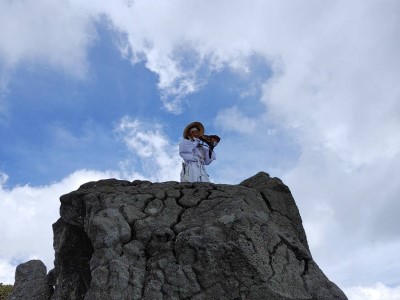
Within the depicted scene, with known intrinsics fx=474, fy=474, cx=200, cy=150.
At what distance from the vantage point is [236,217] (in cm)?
561

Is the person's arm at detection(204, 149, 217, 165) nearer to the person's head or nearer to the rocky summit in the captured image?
the person's head

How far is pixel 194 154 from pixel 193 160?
12 cm

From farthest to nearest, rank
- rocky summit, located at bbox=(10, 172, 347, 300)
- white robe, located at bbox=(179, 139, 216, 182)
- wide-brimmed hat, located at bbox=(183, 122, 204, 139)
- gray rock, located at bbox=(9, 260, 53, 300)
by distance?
wide-brimmed hat, located at bbox=(183, 122, 204, 139)
white robe, located at bbox=(179, 139, 216, 182)
gray rock, located at bbox=(9, 260, 53, 300)
rocky summit, located at bbox=(10, 172, 347, 300)

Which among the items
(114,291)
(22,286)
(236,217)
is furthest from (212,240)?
(22,286)

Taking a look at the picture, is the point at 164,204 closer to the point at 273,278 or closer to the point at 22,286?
Result: the point at 273,278

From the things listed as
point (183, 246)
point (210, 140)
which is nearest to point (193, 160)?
point (210, 140)

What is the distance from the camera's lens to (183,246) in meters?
5.43

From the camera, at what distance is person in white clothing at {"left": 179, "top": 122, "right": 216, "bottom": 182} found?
9078 mm

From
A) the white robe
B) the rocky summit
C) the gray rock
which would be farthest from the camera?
the white robe

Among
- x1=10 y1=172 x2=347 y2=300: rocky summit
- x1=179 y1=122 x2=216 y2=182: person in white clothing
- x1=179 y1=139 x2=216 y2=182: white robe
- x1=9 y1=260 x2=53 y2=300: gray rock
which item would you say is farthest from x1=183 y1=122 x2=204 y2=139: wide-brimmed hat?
x1=9 y1=260 x2=53 y2=300: gray rock

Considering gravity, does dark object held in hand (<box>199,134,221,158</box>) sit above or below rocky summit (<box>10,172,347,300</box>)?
above

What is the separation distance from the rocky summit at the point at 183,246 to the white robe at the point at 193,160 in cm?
216

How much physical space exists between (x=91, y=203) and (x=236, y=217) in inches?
77.8

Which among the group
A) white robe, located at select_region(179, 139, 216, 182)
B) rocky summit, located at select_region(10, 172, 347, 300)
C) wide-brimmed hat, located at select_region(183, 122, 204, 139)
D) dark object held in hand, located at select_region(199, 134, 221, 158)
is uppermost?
wide-brimmed hat, located at select_region(183, 122, 204, 139)
